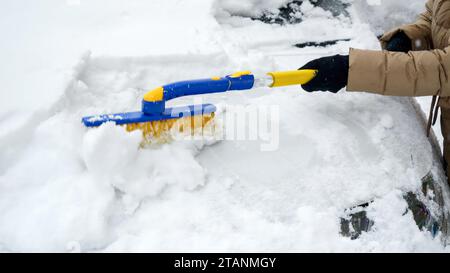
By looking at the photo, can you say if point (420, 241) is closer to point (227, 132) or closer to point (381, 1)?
point (227, 132)

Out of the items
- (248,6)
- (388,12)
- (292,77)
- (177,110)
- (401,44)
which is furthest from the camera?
(388,12)

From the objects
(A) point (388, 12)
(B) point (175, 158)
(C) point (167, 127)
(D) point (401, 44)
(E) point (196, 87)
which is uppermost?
(A) point (388, 12)

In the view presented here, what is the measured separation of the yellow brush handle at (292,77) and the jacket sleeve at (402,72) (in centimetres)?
20

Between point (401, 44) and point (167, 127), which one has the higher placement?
point (401, 44)

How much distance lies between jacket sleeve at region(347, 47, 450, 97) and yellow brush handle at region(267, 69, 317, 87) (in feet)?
0.64

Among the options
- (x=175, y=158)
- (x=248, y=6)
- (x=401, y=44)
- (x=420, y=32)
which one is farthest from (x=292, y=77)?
(x=248, y=6)

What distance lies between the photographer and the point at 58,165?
1586 millimetres

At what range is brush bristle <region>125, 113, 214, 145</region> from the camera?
172cm

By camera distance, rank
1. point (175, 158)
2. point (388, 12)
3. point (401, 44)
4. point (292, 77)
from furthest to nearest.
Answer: point (388, 12)
point (401, 44)
point (292, 77)
point (175, 158)

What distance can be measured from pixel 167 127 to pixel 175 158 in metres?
0.17

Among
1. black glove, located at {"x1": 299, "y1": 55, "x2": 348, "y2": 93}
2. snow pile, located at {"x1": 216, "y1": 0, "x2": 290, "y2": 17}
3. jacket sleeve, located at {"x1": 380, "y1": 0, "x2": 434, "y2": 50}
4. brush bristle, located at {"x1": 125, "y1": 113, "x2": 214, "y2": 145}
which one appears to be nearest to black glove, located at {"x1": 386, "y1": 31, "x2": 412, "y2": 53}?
jacket sleeve, located at {"x1": 380, "y1": 0, "x2": 434, "y2": 50}

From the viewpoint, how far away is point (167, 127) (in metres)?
1.77

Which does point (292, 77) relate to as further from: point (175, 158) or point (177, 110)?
point (175, 158)

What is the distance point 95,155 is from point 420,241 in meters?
1.39
